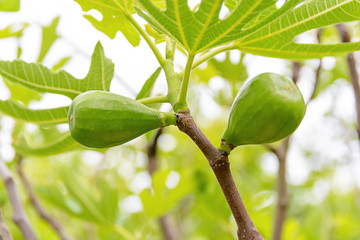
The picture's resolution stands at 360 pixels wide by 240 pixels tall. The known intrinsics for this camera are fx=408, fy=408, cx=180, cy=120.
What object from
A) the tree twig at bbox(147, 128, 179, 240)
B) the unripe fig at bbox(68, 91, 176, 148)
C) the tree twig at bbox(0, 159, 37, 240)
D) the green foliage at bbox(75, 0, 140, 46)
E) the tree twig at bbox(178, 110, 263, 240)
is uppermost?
the green foliage at bbox(75, 0, 140, 46)

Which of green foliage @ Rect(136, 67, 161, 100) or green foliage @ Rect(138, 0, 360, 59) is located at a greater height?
green foliage @ Rect(138, 0, 360, 59)

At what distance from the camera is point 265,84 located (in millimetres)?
707

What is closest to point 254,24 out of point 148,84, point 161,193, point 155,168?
point 148,84

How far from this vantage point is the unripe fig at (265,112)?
69 cm

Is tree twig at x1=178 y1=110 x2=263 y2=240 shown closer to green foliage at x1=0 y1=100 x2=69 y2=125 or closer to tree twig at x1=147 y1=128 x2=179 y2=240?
green foliage at x1=0 y1=100 x2=69 y2=125

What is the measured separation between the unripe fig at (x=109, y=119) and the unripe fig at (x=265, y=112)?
0.11 m

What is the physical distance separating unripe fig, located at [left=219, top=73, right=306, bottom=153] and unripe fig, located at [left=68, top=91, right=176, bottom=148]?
0.37 ft

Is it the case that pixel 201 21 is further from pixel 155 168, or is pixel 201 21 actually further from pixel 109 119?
pixel 155 168

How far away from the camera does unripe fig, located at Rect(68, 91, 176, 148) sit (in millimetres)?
711

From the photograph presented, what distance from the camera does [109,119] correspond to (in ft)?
2.33

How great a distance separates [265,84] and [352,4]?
273 mm

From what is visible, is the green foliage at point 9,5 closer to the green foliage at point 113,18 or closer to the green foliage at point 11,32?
the green foliage at point 11,32

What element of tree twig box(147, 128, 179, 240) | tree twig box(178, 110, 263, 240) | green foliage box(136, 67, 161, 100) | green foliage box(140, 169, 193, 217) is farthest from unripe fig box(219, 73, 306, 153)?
tree twig box(147, 128, 179, 240)

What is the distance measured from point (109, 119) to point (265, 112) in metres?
0.27
